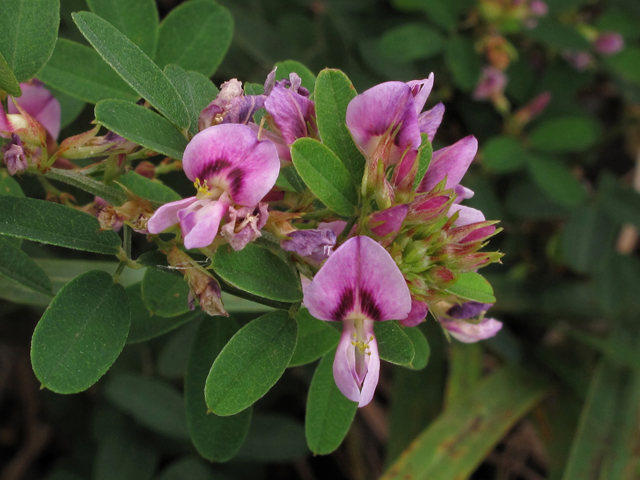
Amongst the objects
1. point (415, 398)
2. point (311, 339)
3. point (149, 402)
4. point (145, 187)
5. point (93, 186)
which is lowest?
point (415, 398)

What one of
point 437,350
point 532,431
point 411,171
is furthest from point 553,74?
point 411,171

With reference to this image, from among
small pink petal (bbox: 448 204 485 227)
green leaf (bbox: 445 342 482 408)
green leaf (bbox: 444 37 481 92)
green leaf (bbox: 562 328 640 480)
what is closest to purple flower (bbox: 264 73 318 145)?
small pink petal (bbox: 448 204 485 227)

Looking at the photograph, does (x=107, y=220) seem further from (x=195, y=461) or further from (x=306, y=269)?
(x=195, y=461)

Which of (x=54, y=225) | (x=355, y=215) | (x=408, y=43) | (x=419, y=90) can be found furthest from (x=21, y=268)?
(x=408, y=43)

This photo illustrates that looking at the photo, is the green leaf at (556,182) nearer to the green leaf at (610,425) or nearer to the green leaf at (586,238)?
the green leaf at (586,238)

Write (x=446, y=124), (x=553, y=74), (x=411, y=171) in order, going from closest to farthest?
(x=411, y=171) → (x=553, y=74) → (x=446, y=124)

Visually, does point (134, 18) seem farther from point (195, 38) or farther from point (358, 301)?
point (358, 301)
